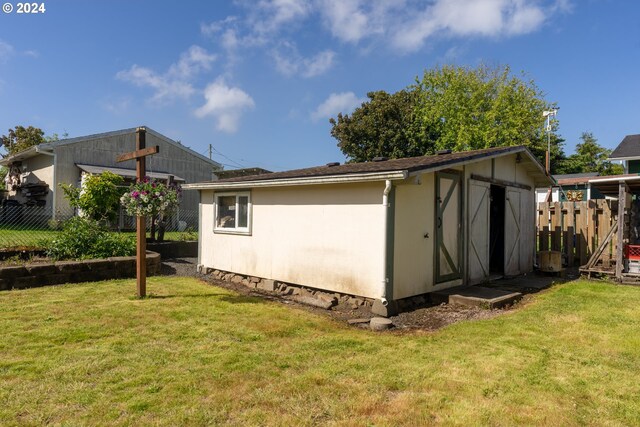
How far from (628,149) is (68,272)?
26.6m

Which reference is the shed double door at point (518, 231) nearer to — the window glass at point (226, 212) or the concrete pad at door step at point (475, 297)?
the concrete pad at door step at point (475, 297)

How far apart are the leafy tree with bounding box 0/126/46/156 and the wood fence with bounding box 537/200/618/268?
128 feet

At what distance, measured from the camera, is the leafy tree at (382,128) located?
94.0 feet

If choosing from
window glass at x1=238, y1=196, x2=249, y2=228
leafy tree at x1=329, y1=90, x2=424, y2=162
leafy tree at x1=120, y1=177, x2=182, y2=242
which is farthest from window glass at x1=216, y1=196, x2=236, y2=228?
leafy tree at x1=329, y1=90, x2=424, y2=162

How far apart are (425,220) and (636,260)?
19.0 ft

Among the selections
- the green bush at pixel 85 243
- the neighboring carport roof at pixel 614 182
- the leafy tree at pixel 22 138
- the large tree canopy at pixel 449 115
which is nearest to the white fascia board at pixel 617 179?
the neighboring carport roof at pixel 614 182

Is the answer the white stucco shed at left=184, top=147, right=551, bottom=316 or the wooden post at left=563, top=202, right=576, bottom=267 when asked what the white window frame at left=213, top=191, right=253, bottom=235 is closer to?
the white stucco shed at left=184, top=147, right=551, bottom=316

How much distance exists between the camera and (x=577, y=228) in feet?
36.1

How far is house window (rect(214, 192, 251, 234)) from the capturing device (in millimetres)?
8914

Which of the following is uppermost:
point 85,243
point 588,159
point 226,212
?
point 588,159

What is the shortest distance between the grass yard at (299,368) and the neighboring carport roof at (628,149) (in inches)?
757

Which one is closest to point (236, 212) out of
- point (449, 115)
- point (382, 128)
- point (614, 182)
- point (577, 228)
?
point (614, 182)

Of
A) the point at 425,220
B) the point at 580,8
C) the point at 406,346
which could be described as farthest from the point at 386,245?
the point at 580,8

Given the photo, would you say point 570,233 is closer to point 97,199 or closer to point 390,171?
point 390,171
